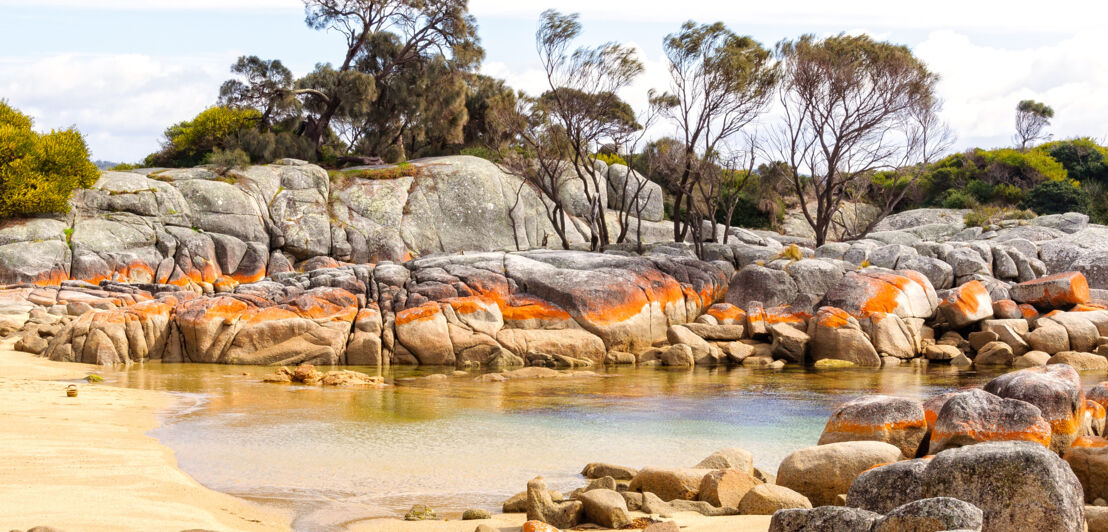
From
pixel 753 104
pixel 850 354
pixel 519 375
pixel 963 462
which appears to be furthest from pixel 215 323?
pixel 753 104

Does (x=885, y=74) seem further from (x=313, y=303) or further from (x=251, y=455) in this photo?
(x=251, y=455)

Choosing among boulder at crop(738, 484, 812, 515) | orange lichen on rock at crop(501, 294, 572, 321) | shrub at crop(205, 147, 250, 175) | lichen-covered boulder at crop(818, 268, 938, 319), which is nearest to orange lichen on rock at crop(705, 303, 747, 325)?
lichen-covered boulder at crop(818, 268, 938, 319)

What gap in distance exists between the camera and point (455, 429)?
11750 mm

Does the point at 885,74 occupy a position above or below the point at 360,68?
below

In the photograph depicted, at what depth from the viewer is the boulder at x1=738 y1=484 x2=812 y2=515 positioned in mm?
6961

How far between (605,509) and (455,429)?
554cm

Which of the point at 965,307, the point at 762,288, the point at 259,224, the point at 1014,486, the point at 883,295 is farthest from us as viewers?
the point at 259,224

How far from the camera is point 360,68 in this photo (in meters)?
44.0

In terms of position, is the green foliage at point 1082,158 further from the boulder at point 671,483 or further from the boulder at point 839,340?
the boulder at point 671,483

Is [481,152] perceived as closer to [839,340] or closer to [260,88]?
[260,88]

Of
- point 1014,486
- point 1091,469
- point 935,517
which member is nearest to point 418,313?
point 1091,469

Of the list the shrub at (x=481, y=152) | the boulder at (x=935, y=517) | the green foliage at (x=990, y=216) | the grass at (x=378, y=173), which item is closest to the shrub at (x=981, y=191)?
the green foliage at (x=990, y=216)

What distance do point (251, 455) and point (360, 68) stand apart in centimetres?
3742

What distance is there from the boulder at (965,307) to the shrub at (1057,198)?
1087 inches
